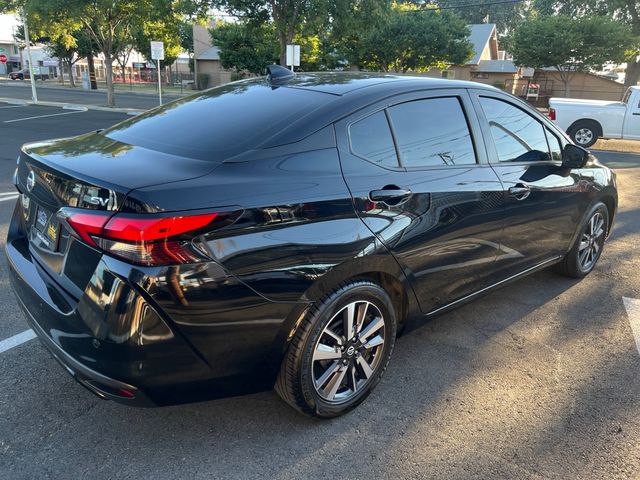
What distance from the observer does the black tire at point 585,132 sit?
1440cm

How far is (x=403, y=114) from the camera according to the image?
2.90 meters

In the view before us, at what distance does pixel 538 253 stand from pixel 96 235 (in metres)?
3.13

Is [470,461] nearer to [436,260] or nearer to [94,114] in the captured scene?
[436,260]

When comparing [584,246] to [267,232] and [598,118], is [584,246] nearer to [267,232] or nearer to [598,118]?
[267,232]

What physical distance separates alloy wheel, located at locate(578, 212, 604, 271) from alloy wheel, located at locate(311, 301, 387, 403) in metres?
2.61

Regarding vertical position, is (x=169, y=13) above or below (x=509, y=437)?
above

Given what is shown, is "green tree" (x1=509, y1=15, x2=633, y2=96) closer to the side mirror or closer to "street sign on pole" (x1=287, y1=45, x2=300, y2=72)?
"street sign on pole" (x1=287, y1=45, x2=300, y2=72)

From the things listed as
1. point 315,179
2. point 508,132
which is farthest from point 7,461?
point 508,132

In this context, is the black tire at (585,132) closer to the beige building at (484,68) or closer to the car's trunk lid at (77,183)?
the car's trunk lid at (77,183)

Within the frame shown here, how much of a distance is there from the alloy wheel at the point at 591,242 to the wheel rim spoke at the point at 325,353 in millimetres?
2876

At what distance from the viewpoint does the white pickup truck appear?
14.1 metres

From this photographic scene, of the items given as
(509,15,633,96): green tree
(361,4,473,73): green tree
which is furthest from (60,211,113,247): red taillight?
(509,15,633,96): green tree

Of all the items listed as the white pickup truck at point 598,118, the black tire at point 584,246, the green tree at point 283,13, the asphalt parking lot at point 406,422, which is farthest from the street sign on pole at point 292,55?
the asphalt parking lot at point 406,422

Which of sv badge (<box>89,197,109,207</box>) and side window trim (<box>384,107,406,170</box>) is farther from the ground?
side window trim (<box>384,107,406,170</box>)
